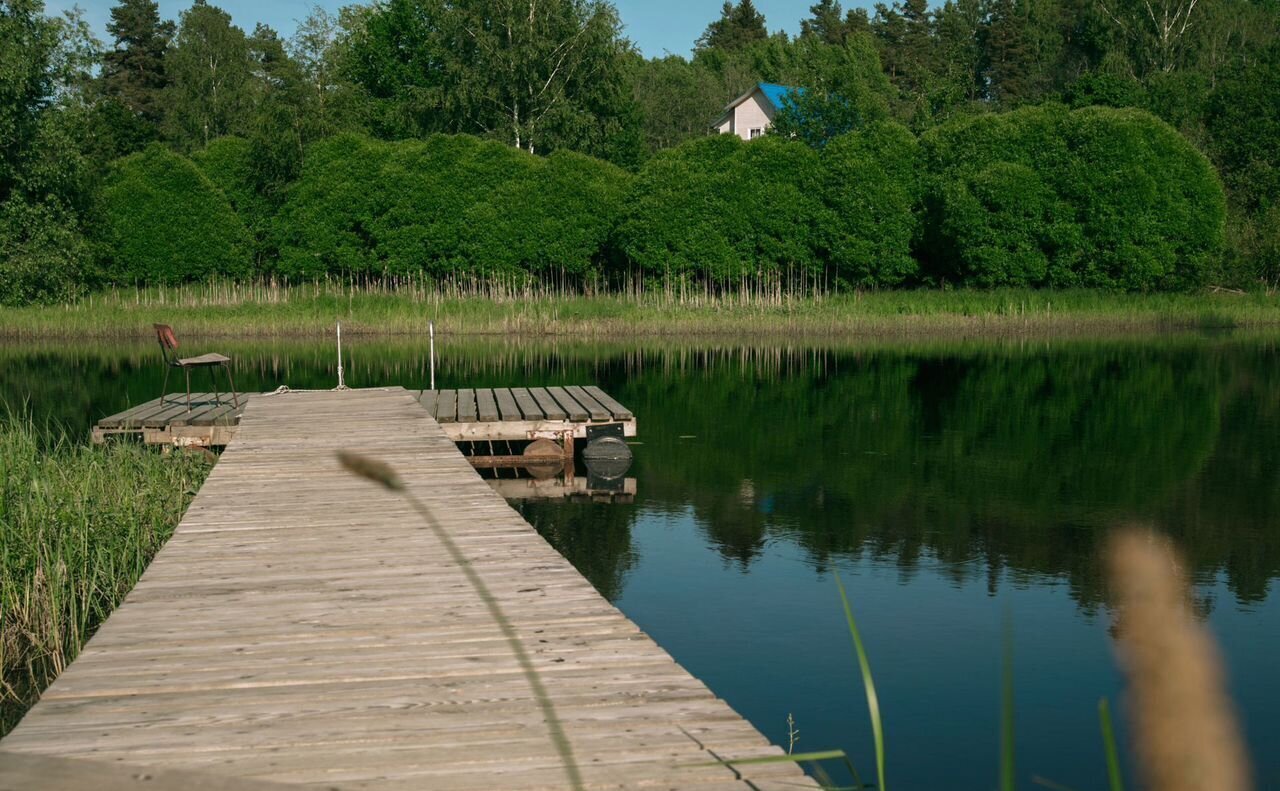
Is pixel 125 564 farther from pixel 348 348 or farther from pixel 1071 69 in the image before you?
pixel 1071 69

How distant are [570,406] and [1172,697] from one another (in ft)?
44.3

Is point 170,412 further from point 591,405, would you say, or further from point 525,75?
point 525,75

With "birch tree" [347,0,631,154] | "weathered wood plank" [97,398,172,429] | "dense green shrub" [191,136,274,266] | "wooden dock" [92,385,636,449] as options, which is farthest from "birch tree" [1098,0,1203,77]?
"weathered wood plank" [97,398,172,429]

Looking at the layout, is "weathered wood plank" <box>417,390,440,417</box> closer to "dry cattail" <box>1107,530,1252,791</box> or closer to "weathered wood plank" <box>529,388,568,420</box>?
"weathered wood plank" <box>529,388,568,420</box>

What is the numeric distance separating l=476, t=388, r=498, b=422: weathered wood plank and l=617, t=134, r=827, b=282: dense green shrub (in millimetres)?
20910

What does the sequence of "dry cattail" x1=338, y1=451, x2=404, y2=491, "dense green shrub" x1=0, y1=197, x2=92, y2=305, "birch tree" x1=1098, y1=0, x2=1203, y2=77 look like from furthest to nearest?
1. "birch tree" x1=1098, y1=0, x2=1203, y2=77
2. "dense green shrub" x1=0, y1=197, x2=92, y2=305
3. "dry cattail" x1=338, y1=451, x2=404, y2=491

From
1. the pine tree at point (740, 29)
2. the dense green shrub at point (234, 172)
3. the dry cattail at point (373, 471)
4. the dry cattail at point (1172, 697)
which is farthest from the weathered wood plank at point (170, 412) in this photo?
the pine tree at point (740, 29)

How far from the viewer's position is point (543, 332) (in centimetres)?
3125

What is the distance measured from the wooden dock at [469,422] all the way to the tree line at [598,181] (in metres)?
22.3

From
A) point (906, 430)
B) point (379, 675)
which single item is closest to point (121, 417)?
point (906, 430)

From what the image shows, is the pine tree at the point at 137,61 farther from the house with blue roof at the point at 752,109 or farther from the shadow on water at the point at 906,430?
the shadow on water at the point at 906,430

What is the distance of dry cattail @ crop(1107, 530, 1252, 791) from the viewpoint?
2.07 feet

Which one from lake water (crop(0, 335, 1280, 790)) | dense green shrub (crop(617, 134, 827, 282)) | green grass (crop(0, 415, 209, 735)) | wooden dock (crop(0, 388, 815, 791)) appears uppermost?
dense green shrub (crop(617, 134, 827, 282))

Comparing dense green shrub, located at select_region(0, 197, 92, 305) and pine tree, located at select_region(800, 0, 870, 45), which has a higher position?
pine tree, located at select_region(800, 0, 870, 45)
